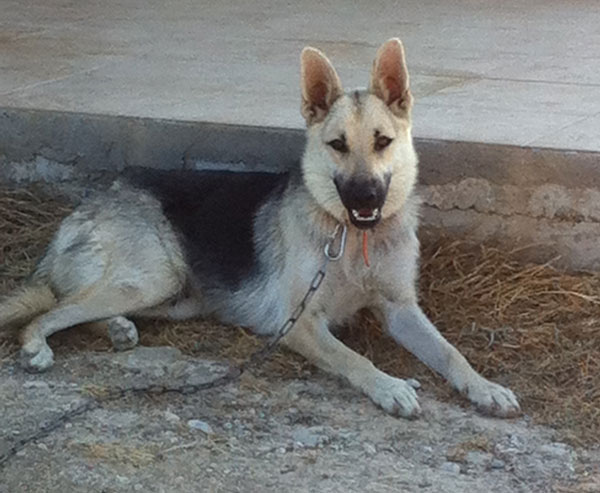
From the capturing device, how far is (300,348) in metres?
4.88

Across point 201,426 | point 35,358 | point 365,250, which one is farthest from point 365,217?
point 35,358

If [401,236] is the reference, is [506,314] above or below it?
below

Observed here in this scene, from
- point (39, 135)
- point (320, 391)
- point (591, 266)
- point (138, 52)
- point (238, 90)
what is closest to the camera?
point (320, 391)

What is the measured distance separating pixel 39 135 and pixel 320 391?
8.23ft

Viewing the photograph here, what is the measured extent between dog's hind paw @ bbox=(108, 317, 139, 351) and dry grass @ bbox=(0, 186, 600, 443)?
0.09m

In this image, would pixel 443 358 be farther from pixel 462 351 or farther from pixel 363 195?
pixel 363 195

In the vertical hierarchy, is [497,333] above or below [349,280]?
below

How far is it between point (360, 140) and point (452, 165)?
1.05 meters

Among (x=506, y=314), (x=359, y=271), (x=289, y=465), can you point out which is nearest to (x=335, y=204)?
(x=359, y=271)

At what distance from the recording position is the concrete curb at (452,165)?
18.3 feet

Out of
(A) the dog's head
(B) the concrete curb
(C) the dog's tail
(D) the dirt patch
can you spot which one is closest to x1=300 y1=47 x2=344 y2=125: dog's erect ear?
(A) the dog's head

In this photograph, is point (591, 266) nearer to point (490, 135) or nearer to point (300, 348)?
point (490, 135)

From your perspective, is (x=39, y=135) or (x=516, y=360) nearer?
(x=516, y=360)

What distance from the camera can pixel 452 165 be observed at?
5684 millimetres
